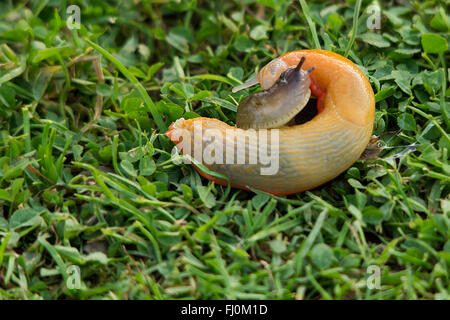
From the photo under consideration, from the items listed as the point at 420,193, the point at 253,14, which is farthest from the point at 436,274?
the point at 253,14

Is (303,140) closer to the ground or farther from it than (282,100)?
closer to the ground

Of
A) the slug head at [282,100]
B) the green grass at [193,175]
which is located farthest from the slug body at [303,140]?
the green grass at [193,175]

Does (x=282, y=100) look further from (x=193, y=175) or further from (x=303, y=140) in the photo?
(x=193, y=175)

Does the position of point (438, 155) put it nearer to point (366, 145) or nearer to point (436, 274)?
point (366, 145)

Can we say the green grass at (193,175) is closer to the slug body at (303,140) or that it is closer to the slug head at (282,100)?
the slug body at (303,140)

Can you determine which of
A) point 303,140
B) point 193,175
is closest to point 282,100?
point 303,140

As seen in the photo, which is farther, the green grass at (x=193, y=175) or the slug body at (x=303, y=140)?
the slug body at (x=303, y=140)
